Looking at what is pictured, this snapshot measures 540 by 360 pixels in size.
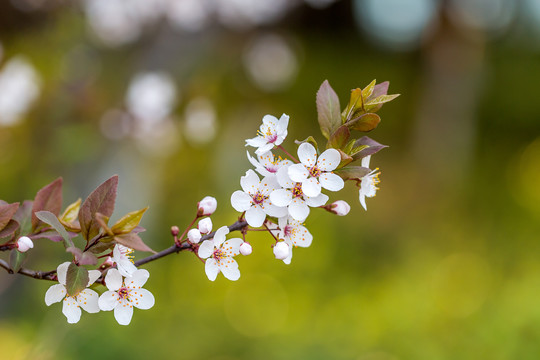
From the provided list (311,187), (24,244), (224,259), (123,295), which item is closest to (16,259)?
(24,244)

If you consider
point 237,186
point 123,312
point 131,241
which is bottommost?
point 237,186

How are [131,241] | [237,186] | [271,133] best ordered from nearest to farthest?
[131,241] → [271,133] → [237,186]

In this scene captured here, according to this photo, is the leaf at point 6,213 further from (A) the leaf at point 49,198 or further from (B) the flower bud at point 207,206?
(B) the flower bud at point 207,206

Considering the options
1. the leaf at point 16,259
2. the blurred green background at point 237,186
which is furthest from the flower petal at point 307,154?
the blurred green background at point 237,186

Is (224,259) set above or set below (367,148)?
below

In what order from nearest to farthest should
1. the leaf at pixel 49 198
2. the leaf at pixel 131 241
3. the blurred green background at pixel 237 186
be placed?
the leaf at pixel 131 241 → the leaf at pixel 49 198 → the blurred green background at pixel 237 186

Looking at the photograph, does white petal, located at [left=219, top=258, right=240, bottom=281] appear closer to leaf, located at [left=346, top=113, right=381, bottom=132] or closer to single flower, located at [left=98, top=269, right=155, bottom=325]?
single flower, located at [left=98, top=269, right=155, bottom=325]

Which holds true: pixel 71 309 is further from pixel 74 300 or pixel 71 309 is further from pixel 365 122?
pixel 365 122
